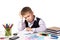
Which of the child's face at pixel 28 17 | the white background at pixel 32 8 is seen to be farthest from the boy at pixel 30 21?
the white background at pixel 32 8

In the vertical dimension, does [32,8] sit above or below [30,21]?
above

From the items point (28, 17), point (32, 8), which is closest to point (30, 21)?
point (28, 17)

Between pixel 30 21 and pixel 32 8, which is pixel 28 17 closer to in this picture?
pixel 30 21

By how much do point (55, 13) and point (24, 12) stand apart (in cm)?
77

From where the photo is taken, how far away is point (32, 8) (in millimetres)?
2746

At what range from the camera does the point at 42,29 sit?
2090mm

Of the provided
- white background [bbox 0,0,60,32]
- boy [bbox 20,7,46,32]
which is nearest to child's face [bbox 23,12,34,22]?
boy [bbox 20,7,46,32]

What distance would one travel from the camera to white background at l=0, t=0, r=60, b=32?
107 inches

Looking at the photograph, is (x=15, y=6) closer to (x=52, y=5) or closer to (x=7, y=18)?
(x=7, y=18)

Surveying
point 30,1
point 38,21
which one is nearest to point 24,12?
point 38,21

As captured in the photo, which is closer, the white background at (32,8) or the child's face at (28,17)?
the child's face at (28,17)

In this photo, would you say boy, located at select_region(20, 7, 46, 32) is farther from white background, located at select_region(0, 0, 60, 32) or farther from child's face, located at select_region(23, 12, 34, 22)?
white background, located at select_region(0, 0, 60, 32)

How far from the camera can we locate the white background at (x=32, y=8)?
8.89 ft

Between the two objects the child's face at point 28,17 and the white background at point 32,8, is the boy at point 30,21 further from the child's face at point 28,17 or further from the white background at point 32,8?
the white background at point 32,8
